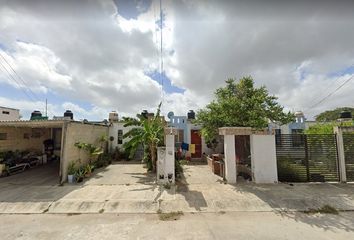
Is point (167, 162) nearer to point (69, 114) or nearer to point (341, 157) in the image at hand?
point (341, 157)

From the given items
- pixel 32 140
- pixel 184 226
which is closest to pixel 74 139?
pixel 32 140

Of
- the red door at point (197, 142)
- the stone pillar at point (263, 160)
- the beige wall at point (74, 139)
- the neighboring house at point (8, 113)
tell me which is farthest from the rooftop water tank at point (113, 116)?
the stone pillar at point (263, 160)

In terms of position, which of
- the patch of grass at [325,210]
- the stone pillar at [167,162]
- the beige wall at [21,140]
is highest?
the beige wall at [21,140]

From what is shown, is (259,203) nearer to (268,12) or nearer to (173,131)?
(173,131)

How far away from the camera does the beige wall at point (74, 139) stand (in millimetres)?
9539

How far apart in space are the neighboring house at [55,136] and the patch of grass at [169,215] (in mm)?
5709

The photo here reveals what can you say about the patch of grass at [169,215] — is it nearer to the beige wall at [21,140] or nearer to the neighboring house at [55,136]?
the neighboring house at [55,136]

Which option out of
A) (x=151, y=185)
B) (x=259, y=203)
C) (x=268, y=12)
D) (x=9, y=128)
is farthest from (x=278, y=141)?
(x=9, y=128)

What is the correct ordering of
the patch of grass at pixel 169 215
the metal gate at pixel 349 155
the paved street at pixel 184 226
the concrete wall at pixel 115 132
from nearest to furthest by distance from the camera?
the paved street at pixel 184 226 → the patch of grass at pixel 169 215 → the metal gate at pixel 349 155 → the concrete wall at pixel 115 132

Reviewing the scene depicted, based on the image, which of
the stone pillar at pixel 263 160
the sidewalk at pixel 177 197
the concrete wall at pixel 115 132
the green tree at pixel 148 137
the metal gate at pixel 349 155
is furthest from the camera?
the concrete wall at pixel 115 132

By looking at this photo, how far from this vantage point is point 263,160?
918cm

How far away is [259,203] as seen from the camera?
6.89 meters

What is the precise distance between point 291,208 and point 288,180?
10.1 ft

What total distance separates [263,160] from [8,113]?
24.8m
